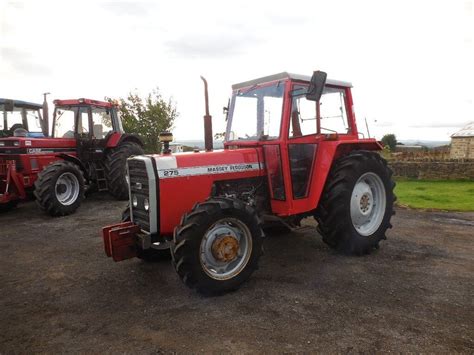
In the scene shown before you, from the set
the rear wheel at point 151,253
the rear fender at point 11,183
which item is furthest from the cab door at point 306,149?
the rear fender at point 11,183

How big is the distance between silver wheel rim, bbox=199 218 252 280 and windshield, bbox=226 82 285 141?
51.3 inches

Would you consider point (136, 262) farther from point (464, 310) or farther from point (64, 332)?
point (464, 310)

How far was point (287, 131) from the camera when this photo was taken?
4.41m

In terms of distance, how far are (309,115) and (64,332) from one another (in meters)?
3.61

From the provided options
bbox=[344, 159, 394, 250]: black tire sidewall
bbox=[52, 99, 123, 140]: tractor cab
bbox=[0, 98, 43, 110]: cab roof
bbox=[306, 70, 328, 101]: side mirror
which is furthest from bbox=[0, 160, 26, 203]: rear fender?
bbox=[344, 159, 394, 250]: black tire sidewall

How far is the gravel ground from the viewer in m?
2.91

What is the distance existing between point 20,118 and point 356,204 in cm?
1086

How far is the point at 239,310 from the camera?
342 centimetres

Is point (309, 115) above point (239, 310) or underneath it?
above

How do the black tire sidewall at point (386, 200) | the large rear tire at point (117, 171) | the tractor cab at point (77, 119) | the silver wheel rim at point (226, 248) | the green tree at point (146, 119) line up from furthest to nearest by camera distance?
the green tree at point (146, 119) < the tractor cab at point (77, 119) < the large rear tire at point (117, 171) < the black tire sidewall at point (386, 200) < the silver wheel rim at point (226, 248)

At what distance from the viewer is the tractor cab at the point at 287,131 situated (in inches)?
175

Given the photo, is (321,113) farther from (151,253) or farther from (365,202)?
(151,253)

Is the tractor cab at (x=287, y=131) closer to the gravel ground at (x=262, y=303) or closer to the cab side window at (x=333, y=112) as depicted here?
the cab side window at (x=333, y=112)

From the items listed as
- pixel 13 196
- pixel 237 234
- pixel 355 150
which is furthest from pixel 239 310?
pixel 13 196
